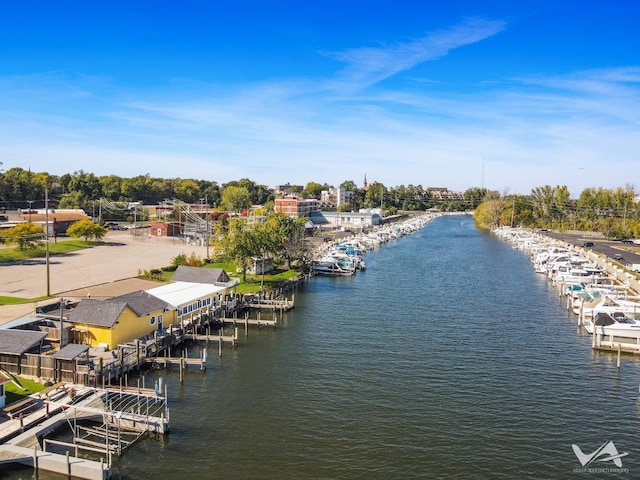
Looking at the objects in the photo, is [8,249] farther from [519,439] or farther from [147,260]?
[519,439]

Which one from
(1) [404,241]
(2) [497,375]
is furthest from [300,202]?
(2) [497,375]

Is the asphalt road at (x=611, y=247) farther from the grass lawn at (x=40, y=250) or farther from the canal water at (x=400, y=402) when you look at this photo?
the grass lawn at (x=40, y=250)

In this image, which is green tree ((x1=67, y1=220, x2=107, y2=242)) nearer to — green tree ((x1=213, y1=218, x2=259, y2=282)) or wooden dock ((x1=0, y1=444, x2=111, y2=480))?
green tree ((x1=213, y1=218, x2=259, y2=282))

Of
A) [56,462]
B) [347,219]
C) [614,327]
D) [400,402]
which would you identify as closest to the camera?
[56,462]

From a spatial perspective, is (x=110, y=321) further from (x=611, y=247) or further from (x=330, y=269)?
(x=611, y=247)

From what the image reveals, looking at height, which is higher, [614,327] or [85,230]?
[85,230]

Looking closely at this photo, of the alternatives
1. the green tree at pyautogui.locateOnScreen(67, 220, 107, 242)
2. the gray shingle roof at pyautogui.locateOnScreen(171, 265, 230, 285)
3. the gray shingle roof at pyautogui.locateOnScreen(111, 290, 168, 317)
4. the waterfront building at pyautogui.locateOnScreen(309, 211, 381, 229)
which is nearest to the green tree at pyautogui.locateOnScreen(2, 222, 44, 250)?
the green tree at pyautogui.locateOnScreen(67, 220, 107, 242)

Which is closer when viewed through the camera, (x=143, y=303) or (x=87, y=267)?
(x=143, y=303)

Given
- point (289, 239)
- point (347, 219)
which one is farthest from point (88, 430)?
point (347, 219)
